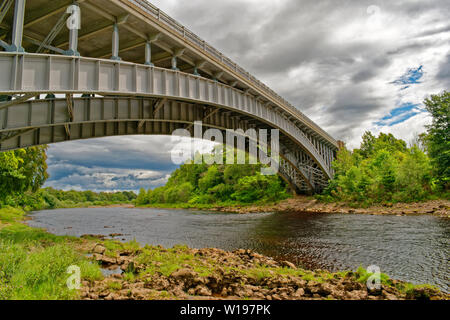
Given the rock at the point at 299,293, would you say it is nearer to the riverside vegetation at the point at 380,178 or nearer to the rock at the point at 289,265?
the rock at the point at 289,265

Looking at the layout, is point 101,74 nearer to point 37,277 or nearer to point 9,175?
point 37,277

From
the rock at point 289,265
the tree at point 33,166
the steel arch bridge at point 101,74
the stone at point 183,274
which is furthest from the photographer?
the tree at point 33,166

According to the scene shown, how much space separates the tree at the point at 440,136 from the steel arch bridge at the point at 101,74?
23.4m

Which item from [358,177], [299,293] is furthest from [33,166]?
[358,177]

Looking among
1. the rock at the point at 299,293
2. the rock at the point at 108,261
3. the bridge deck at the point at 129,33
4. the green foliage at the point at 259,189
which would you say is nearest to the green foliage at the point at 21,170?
the bridge deck at the point at 129,33

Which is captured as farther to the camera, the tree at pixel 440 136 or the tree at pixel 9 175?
the tree at pixel 440 136

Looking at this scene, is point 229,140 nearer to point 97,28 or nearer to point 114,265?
point 97,28

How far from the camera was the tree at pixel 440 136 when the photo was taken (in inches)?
1184

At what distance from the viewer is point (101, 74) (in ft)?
40.0

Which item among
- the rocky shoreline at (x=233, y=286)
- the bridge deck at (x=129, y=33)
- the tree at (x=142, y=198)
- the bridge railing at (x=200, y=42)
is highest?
the bridge railing at (x=200, y=42)

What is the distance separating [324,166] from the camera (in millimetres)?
45156

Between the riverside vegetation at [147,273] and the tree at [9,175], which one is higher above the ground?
the tree at [9,175]

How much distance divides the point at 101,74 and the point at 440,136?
37.3m
